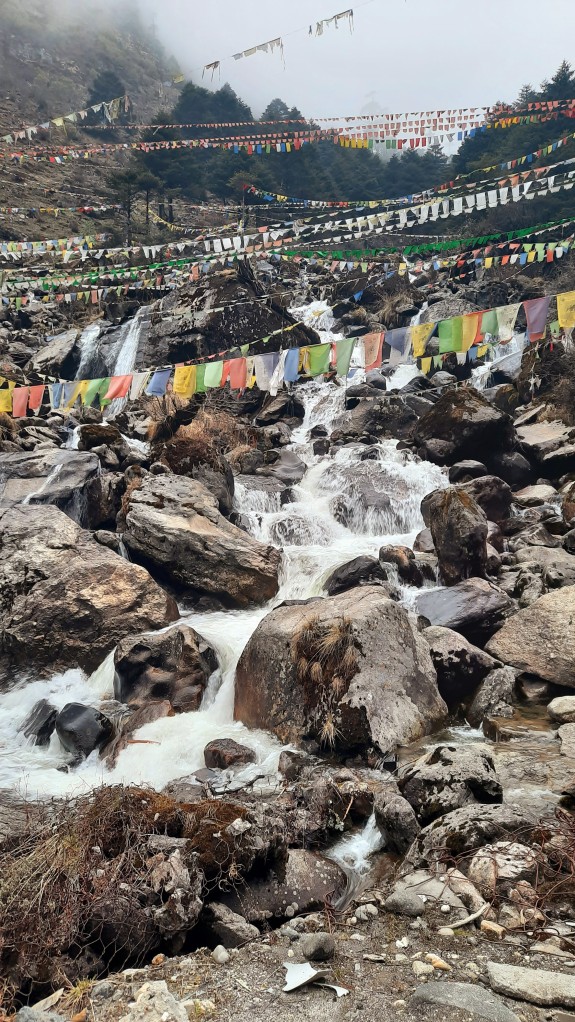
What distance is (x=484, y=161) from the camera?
45062mm

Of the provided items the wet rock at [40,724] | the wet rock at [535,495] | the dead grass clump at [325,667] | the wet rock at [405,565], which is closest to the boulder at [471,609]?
the wet rock at [405,565]

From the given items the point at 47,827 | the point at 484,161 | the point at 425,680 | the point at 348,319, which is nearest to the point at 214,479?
the point at 425,680

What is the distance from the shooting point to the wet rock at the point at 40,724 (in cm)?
945

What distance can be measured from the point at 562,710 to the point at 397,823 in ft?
Answer: 10.7

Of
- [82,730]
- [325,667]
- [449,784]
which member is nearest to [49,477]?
[82,730]

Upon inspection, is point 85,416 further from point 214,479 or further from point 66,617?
point 66,617

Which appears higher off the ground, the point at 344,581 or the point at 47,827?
the point at 47,827

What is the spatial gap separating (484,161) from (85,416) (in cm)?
3796

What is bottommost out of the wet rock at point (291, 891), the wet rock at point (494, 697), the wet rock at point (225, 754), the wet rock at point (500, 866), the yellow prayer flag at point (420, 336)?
the wet rock at point (225, 754)

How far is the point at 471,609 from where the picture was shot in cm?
1015

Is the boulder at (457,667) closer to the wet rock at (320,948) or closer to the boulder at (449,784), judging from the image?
the boulder at (449,784)

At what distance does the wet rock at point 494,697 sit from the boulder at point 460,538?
3.86 meters

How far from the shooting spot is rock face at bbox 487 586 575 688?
8266 millimetres

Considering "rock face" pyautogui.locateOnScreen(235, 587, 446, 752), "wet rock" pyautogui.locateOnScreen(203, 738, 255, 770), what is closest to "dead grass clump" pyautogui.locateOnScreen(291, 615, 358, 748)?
"rock face" pyautogui.locateOnScreen(235, 587, 446, 752)
